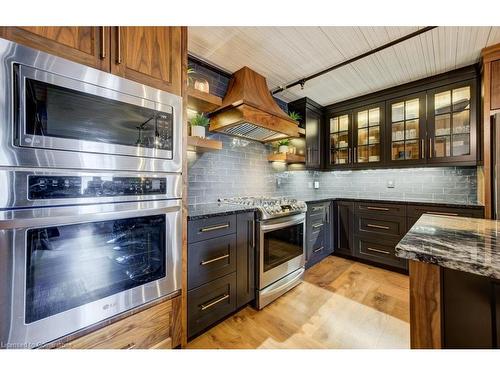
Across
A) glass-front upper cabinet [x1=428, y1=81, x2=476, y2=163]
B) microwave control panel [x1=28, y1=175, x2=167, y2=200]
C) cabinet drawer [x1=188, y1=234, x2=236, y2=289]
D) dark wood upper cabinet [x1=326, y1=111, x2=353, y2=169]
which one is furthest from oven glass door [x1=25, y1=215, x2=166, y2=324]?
glass-front upper cabinet [x1=428, y1=81, x2=476, y2=163]

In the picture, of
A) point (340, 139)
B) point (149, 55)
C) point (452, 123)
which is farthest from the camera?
point (340, 139)

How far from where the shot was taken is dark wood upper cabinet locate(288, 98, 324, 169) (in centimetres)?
299

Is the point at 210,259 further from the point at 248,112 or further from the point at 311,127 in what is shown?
the point at 311,127

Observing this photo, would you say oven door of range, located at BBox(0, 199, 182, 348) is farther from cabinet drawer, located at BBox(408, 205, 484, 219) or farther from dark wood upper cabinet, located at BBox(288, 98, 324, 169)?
cabinet drawer, located at BBox(408, 205, 484, 219)

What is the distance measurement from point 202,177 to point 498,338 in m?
2.05

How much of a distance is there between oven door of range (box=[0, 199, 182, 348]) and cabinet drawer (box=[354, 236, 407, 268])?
257 centimetres

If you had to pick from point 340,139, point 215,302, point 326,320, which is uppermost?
point 340,139

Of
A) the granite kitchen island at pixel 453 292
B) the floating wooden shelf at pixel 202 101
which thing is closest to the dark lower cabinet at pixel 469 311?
the granite kitchen island at pixel 453 292

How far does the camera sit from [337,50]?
6.20 feet

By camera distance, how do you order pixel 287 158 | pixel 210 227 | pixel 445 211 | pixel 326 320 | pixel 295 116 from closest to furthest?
pixel 210 227 < pixel 326 320 < pixel 445 211 < pixel 287 158 < pixel 295 116

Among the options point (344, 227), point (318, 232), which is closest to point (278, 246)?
point (318, 232)

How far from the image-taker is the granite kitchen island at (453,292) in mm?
602

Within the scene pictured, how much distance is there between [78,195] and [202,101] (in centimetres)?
124
